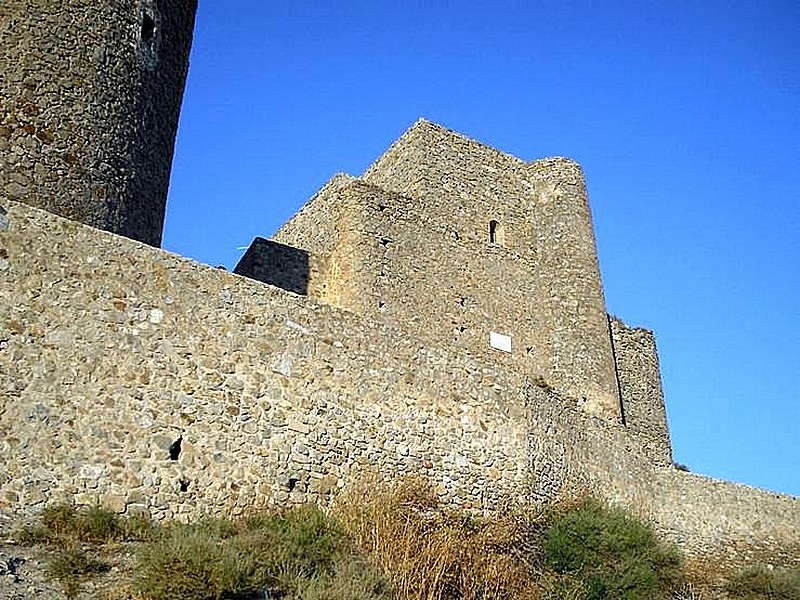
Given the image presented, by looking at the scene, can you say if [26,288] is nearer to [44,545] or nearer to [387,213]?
[44,545]

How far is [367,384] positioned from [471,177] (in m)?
8.96

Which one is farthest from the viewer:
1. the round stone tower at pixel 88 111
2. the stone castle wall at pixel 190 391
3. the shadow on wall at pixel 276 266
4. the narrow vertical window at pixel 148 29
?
the shadow on wall at pixel 276 266

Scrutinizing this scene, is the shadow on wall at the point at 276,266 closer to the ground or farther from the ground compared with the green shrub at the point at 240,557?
farther from the ground

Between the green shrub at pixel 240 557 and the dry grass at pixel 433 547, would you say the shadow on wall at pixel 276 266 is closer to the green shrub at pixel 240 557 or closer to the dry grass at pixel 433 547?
the dry grass at pixel 433 547

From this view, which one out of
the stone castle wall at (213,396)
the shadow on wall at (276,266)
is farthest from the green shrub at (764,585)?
the shadow on wall at (276,266)

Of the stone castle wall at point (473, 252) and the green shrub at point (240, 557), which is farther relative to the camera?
the stone castle wall at point (473, 252)

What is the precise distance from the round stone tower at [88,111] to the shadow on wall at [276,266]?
11.4 ft

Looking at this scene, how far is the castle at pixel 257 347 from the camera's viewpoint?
9352 millimetres

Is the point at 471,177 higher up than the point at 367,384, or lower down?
higher up

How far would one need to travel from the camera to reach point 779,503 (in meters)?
17.6

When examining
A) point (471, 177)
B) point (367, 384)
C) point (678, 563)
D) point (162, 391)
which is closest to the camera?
point (162, 391)

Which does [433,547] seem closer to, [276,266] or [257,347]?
[257,347]

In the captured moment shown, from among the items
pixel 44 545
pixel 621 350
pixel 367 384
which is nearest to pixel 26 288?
pixel 44 545

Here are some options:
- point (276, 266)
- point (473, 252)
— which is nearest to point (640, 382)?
point (473, 252)
